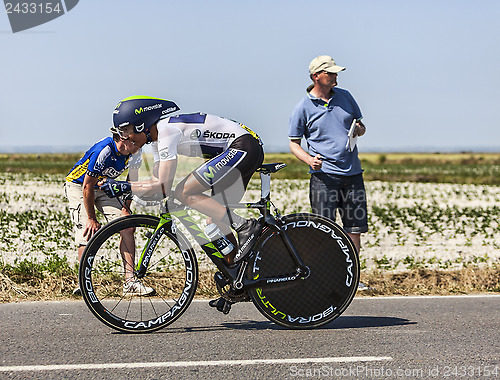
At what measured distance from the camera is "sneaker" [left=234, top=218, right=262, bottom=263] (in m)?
5.38

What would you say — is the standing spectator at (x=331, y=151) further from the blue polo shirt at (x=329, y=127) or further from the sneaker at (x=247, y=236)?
the sneaker at (x=247, y=236)

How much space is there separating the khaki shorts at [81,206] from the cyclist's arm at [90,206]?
805mm

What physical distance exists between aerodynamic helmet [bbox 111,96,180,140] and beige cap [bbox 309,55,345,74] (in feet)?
7.31

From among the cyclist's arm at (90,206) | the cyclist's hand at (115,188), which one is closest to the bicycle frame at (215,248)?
the cyclist's hand at (115,188)

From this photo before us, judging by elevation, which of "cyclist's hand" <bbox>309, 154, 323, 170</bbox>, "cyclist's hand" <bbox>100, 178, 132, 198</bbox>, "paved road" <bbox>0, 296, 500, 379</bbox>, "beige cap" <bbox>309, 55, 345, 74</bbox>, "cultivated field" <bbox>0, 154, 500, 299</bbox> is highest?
"beige cap" <bbox>309, 55, 345, 74</bbox>

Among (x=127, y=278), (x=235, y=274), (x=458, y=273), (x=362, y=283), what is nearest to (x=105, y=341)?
(x=127, y=278)

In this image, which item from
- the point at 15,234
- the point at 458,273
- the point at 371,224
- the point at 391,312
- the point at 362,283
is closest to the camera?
the point at 391,312

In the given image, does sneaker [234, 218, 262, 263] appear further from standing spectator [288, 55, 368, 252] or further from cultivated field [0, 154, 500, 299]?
standing spectator [288, 55, 368, 252]

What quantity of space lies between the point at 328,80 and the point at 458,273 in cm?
289

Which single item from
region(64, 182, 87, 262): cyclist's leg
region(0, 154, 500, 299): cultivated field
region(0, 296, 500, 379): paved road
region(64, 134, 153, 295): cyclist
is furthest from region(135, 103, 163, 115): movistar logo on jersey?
region(64, 182, 87, 262): cyclist's leg

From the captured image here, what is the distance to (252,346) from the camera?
16.1 ft

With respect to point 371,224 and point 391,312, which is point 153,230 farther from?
point 371,224

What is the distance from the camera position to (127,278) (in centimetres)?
561

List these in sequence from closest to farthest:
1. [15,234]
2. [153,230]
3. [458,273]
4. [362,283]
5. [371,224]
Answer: [153,230]
[362,283]
[458,273]
[15,234]
[371,224]
